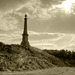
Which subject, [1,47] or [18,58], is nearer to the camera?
[18,58]

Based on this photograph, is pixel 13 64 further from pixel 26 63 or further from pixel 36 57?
pixel 36 57

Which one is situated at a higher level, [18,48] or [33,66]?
[18,48]

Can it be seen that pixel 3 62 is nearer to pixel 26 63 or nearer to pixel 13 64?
pixel 13 64

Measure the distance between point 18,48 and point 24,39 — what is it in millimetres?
8680

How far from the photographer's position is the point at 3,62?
18906 mm

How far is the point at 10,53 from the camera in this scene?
22141mm

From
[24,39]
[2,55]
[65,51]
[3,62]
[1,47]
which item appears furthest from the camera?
[24,39]

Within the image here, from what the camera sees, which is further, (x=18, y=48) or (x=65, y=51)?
(x=65, y=51)

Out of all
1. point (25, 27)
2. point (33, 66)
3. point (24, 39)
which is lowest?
point (33, 66)

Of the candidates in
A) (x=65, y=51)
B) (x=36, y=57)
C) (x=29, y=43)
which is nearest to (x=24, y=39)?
(x=29, y=43)

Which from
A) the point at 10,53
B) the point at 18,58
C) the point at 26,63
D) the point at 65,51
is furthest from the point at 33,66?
the point at 65,51

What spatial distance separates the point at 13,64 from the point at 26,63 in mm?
1755

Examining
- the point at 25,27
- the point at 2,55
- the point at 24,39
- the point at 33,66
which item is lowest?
the point at 33,66

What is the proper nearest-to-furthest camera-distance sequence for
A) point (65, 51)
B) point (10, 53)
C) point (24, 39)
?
point (10, 53) < point (65, 51) < point (24, 39)
